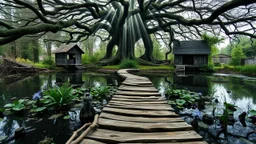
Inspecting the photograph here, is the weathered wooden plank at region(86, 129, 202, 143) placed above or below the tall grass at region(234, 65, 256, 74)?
below

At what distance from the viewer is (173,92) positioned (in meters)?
6.68

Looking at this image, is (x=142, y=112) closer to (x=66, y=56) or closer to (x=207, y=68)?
(x=207, y=68)

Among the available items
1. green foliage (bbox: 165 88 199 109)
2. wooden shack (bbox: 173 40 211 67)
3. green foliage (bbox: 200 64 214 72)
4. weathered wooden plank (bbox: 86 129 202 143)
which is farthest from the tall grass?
weathered wooden plank (bbox: 86 129 202 143)

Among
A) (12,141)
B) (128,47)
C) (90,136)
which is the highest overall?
(128,47)

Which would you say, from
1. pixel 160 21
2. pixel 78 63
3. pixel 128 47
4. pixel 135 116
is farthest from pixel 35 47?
pixel 135 116

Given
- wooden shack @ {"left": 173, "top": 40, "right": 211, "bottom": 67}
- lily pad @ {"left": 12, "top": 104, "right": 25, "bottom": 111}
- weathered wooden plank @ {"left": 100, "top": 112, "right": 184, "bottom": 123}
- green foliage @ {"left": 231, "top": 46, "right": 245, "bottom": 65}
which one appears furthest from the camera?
green foliage @ {"left": 231, "top": 46, "right": 245, "bottom": 65}

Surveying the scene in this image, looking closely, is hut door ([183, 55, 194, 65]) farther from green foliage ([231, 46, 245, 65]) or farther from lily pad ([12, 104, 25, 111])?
lily pad ([12, 104, 25, 111])

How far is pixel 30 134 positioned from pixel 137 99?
254cm

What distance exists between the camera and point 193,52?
20.5m

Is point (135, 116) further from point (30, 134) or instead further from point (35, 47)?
point (35, 47)

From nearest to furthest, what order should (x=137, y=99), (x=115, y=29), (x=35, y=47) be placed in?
(x=137, y=99)
(x=115, y=29)
(x=35, y=47)

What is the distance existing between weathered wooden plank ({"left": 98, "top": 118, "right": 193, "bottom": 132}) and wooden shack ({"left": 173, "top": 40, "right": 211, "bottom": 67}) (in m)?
19.1

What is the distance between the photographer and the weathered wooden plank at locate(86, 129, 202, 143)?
1.99 metres

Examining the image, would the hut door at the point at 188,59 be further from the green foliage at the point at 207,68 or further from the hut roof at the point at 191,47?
the green foliage at the point at 207,68
